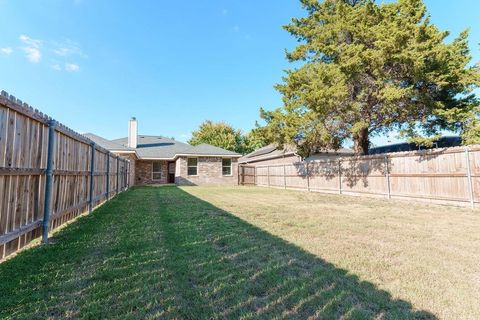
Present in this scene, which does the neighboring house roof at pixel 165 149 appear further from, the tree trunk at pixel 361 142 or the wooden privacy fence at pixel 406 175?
the tree trunk at pixel 361 142

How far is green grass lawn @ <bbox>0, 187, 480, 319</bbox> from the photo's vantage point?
2018 mm

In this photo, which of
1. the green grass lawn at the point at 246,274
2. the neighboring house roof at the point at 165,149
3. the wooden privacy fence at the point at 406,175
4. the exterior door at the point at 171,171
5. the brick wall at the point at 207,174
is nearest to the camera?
the green grass lawn at the point at 246,274

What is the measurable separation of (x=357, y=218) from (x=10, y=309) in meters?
5.97

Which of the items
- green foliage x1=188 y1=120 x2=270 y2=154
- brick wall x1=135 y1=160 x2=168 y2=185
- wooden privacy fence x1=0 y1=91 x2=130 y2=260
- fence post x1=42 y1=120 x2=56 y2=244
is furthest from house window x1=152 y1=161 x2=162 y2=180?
fence post x1=42 y1=120 x2=56 y2=244

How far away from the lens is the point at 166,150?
23828mm

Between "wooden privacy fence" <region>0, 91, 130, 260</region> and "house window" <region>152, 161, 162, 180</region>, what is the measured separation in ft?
59.3

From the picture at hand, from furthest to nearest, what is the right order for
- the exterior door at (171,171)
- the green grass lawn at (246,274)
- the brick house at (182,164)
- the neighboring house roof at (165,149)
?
the exterior door at (171,171)
the neighboring house roof at (165,149)
the brick house at (182,164)
the green grass lawn at (246,274)

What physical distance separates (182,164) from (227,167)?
379cm

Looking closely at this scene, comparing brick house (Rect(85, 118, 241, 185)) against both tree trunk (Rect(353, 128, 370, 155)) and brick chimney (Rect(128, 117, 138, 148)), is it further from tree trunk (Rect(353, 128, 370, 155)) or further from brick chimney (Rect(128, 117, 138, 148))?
tree trunk (Rect(353, 128, 370, 155))

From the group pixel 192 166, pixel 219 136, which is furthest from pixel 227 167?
pixel 219 136

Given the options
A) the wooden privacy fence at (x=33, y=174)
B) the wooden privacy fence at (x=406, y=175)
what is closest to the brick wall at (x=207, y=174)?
the wooden privacy fence at (x=406, y=175)

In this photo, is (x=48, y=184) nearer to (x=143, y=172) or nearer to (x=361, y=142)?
(x=361, y=142)

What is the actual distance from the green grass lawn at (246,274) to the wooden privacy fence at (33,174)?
317 millimetres

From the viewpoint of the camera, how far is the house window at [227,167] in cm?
2269
